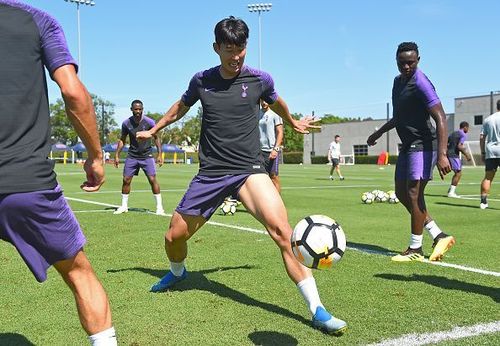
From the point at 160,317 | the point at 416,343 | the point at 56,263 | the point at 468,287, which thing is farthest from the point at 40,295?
the point at 468,287

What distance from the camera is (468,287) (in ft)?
17.0

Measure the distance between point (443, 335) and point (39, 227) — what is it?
2.69 m

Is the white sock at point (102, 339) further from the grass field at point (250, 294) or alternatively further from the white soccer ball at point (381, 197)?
the white soccer ball at point (381, 197)

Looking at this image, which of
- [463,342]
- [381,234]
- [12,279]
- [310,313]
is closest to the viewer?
[463,342]

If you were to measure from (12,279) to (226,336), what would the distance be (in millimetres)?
2890

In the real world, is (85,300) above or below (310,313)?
above

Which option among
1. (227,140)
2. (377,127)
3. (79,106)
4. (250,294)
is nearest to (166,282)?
(250,294)

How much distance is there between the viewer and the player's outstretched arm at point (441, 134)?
5.98m

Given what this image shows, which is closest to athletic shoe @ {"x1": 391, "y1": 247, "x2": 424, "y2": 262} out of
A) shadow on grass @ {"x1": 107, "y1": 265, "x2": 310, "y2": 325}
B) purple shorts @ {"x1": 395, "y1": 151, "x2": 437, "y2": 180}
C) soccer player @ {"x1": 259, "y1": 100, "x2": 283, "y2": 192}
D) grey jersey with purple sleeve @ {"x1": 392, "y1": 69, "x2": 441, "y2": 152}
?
purple shorts @ {"x1": 395, "y1": 151, "x2": 437, "y2": 180}

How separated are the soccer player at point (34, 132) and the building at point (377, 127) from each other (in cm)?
5736

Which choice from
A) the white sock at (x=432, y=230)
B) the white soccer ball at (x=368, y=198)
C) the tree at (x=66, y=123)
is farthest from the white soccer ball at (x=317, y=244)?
the tree at (x=66, y=123)

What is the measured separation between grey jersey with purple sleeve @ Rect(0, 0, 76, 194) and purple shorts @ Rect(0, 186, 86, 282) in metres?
0.06

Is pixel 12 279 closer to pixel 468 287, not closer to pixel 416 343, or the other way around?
pixel 416 343

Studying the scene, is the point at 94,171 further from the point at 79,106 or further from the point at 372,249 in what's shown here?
the point at 372,249
